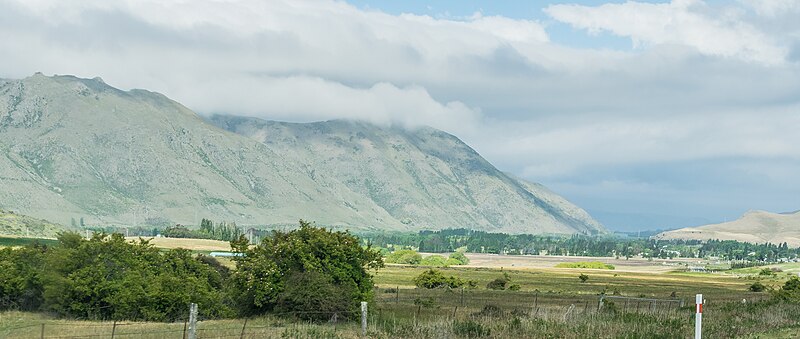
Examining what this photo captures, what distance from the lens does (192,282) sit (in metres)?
56.1

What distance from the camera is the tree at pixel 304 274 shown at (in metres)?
51.4

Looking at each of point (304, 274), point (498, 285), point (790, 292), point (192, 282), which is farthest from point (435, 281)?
point (304, 274)

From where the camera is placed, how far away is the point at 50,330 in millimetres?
43500

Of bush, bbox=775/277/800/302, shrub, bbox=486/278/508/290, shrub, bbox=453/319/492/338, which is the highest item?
bush, bbox=775/277/800/302

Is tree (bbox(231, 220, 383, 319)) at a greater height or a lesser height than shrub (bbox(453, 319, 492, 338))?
greater

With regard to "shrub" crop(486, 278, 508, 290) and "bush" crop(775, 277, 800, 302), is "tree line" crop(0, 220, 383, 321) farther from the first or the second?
"shrub" crop(486, 278, 508, 290)

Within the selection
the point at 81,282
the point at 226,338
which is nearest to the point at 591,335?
the point at 226,338

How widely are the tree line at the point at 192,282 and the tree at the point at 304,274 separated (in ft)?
0.19

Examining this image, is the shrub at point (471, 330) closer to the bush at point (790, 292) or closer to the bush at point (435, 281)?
the bush at point (790, 292)

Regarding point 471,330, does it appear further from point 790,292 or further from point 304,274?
point 790,292

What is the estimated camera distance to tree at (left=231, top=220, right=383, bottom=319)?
169ft

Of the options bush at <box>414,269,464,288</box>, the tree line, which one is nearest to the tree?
the tree line

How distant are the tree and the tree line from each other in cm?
6

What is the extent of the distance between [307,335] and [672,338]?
44.4ft
